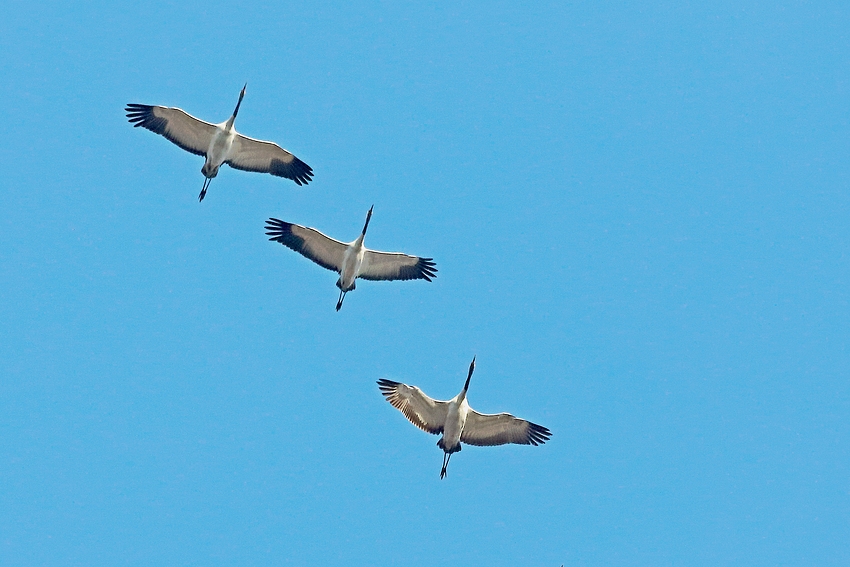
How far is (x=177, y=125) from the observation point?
29266mm

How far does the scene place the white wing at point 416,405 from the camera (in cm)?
2770

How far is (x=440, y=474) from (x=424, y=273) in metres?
6.19

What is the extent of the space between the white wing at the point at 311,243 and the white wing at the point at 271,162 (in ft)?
6.31

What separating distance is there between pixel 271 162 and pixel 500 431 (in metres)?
11.2

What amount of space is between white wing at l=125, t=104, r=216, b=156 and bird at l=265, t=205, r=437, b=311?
338 centimetres

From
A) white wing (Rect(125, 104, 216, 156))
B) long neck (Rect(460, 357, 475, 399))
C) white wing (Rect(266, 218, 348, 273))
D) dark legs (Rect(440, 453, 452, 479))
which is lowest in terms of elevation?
dark legs (Rect(440, 453, 452, 479))

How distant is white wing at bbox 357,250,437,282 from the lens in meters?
29.2

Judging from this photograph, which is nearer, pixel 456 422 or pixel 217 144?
pixel 456 422

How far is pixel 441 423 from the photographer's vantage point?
28.1 meters

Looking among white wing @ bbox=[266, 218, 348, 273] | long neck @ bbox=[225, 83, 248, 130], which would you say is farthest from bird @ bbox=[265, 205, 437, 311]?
long neck @ bbox=[225, 83, 248, 130]

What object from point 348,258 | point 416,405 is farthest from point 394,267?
point 416,405

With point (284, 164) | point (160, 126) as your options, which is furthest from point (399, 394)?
point (160, 126)

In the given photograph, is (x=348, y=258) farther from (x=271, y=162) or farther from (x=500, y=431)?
(x=500, y=431)

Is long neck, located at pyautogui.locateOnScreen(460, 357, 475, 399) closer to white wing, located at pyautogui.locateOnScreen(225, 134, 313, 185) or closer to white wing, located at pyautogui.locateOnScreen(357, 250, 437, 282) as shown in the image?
white wing, located at pyautogui.locateOnScreen(357, 250, 437, 282)
